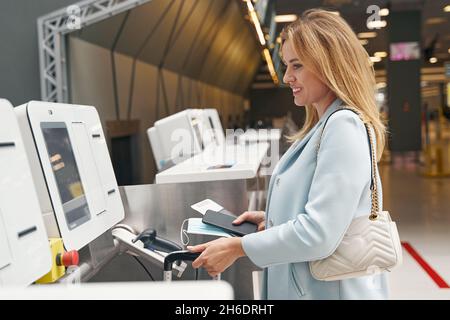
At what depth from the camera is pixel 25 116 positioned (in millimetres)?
1496

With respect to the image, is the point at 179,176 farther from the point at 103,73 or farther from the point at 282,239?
the point at 103,73

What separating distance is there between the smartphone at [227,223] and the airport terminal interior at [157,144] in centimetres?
1

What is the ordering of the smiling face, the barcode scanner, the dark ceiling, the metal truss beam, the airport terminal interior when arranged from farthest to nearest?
the metal truss beam → the dark ceiling → the barcode scanner → the smiling face → the airport terminal interior

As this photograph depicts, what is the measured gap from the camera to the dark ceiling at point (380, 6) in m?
3.19

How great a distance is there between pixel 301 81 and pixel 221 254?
51cm

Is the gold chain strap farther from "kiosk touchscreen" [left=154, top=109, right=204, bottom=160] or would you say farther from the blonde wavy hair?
"kiosk touchscreen" [left=154, top=109, right=204, bottom=160]

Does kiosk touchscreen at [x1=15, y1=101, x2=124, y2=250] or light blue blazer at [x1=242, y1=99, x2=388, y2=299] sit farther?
kiosk touchscreen at [x1=15, y1=101, x2=124, y2=250]

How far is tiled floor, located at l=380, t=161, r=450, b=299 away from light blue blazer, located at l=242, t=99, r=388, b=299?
1358mm

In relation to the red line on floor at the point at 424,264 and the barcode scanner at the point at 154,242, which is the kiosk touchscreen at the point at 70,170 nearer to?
the barcode scanner at the point at 154,242

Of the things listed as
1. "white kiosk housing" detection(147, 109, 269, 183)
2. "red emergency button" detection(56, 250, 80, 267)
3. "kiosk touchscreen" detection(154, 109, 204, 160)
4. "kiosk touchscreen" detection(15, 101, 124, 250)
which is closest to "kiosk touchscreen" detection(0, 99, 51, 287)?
"red emergency button" detection(56, 250, 80, 267)

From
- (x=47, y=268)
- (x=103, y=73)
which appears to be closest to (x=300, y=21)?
(x=47, y=268)

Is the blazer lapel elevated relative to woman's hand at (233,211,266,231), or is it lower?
elevated

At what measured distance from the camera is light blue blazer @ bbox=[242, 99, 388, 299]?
134 centimetres
